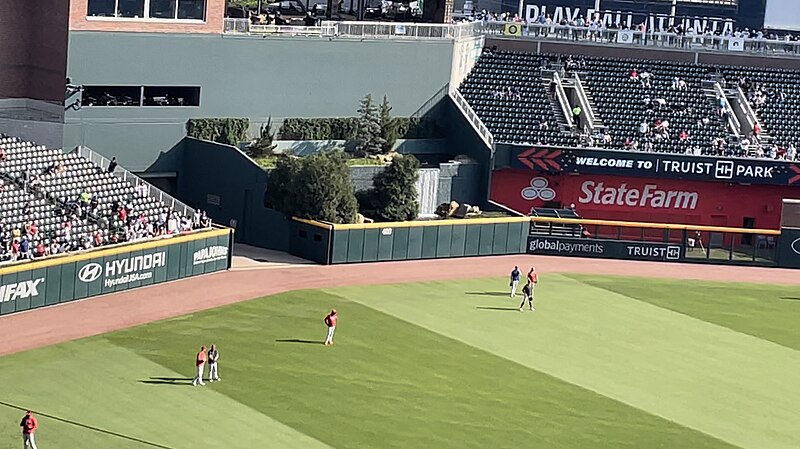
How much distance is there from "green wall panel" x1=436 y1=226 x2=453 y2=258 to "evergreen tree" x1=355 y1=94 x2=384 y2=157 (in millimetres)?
5751

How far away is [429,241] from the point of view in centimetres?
5222

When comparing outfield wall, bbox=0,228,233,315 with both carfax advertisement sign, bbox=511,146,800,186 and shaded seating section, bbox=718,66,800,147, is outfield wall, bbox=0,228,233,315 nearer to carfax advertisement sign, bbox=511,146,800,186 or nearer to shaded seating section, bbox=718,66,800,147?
carfax advertisement sign, bbox=511,146,800,186

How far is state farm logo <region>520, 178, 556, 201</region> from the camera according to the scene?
199ft

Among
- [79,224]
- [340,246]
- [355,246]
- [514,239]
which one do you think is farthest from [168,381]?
[514,239]

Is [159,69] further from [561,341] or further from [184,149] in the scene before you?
[561,341]

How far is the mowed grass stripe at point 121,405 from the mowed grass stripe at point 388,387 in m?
0.65

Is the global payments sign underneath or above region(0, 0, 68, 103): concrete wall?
underneath

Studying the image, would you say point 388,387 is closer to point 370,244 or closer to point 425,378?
point 425,378

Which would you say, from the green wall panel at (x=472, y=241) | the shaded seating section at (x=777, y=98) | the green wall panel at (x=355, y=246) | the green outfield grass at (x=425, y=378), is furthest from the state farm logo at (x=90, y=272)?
the shaded seating section at (x=777, y=98)

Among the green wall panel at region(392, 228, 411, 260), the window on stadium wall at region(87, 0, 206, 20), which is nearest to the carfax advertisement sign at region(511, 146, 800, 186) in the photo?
the green wall panel at region(392, 228, 411, 260)

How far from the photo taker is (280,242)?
51344 mm

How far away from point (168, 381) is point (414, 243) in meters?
18.8

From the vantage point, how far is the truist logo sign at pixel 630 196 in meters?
61.1

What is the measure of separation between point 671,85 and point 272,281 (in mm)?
26353
